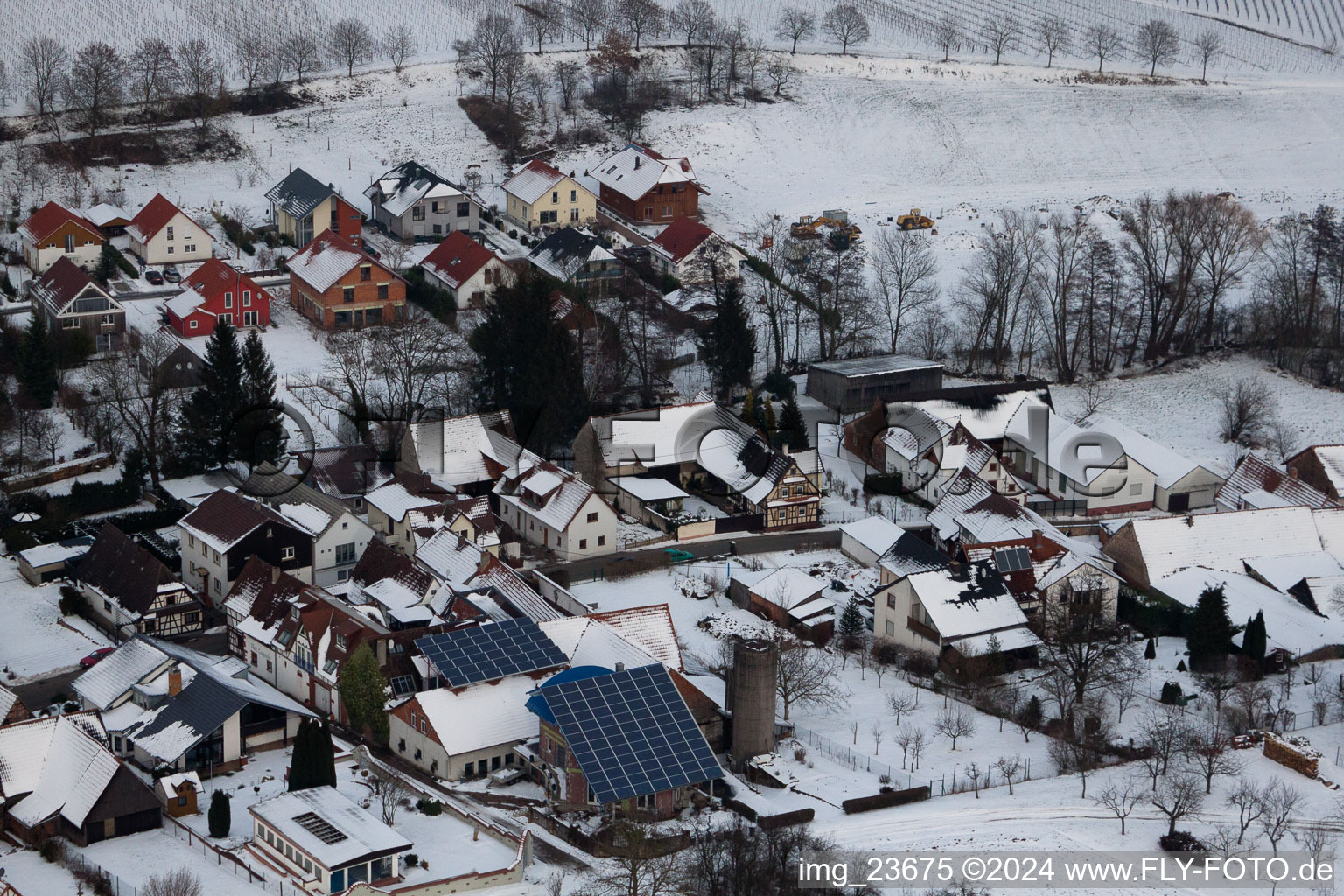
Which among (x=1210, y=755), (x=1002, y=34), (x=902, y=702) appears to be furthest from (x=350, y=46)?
(x=1210, y=755)

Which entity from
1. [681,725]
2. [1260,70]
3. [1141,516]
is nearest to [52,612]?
[681,725]

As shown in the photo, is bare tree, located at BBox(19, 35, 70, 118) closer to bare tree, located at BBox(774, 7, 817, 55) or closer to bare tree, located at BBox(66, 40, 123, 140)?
bare tree, located at BBox(66, 40, 123, 140)

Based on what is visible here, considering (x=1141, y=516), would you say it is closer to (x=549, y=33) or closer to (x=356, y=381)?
(x=356, y=381)

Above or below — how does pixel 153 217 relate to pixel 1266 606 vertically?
above

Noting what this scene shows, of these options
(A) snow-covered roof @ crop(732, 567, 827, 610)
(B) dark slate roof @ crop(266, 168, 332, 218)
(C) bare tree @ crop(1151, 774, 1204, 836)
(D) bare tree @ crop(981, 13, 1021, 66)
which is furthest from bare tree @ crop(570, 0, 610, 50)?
(C) bare tree @ crop(1151, 774, 1204, 836)

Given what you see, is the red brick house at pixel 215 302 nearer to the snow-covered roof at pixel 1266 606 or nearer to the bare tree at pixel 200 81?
the bare tree at pixel 200 81

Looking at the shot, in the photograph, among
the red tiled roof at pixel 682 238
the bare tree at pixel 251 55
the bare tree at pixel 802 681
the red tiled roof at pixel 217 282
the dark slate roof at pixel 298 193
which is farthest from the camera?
the bare tree at pixel 251 55

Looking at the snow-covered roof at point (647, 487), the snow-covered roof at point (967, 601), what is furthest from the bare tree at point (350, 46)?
the snow-covered roof at point (967, 601)

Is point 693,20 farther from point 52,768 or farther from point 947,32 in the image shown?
point 52,768
